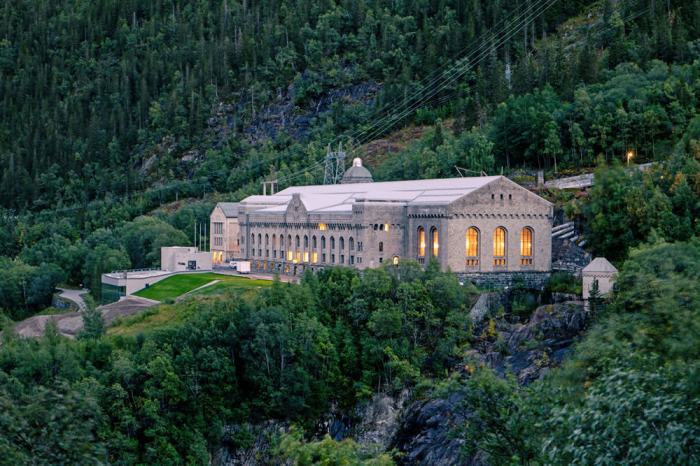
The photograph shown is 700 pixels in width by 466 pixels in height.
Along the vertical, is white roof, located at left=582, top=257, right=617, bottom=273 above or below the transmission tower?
Result: below

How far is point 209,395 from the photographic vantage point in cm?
5869

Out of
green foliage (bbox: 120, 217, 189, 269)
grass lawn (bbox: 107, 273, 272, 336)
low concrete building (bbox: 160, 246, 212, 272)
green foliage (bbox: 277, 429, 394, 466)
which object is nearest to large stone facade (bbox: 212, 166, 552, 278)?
grass lawn (bbox: 107, 273, 272, 336)

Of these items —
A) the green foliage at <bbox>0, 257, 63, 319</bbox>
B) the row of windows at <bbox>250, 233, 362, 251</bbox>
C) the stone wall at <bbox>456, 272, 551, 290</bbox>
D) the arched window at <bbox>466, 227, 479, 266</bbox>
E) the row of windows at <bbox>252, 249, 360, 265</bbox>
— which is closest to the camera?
the stone wall at <bbox>456, 272, 551, 290</bbox>

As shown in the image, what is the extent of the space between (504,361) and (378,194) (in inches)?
1025

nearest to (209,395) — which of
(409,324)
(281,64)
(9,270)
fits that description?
(409,324)

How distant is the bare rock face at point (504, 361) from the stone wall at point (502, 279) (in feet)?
21.7

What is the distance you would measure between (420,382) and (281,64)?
118 meters

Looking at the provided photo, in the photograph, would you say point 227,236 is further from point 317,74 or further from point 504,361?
point 317,74

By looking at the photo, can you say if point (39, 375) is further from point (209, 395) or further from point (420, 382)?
point (420, 382)

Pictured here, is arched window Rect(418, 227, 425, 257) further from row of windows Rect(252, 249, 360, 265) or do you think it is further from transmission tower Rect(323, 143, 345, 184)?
transmission tower Rect(323, 143, 345, 184)

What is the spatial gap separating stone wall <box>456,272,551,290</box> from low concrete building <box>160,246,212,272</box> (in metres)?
32.3

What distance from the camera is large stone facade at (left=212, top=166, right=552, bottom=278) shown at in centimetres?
7250

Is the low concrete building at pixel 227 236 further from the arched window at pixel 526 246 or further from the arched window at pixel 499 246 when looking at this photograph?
the arched window at pixel 526 246

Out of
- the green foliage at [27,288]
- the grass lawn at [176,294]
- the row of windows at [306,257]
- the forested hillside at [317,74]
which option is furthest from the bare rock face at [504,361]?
the green foliage at [27,288]
